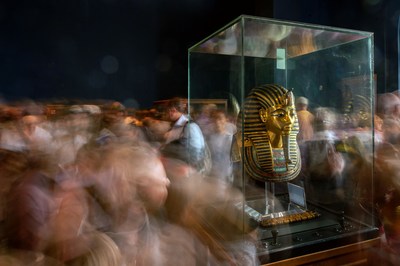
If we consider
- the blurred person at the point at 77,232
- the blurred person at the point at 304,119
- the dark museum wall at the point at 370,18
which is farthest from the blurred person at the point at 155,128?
the dark museum wall at the point at 370,18

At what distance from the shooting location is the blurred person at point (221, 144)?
2092mm

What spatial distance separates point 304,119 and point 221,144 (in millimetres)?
659

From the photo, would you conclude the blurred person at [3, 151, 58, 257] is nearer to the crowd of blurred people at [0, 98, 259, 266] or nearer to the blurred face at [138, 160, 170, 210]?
Answer: the crowd of blurred people at [0, 98, 259, 266]

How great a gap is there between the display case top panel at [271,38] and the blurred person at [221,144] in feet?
1.65

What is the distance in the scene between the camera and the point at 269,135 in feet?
6.15

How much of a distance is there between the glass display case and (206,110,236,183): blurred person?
0.35 feet

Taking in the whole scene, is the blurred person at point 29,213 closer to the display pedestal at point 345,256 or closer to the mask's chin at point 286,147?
the display pedestal at point 345,256

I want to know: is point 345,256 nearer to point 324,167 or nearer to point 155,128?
point 324,167

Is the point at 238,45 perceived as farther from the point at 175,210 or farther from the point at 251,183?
the point at 175,210

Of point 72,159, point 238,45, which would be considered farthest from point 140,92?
point 72,159

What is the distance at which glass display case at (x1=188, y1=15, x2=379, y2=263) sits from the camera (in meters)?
1.79

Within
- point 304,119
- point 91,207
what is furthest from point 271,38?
point 91,207

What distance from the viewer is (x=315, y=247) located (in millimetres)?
1643

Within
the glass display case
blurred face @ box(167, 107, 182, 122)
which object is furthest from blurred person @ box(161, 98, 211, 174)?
the glass display case
